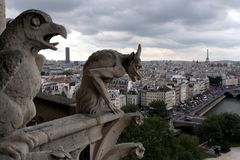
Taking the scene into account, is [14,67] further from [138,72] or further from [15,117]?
[138,72]

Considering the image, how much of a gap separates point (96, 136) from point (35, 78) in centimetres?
88

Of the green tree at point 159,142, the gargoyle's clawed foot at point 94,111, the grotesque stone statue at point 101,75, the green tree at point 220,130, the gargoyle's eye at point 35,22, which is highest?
the gargoyle's eye at point 35,22

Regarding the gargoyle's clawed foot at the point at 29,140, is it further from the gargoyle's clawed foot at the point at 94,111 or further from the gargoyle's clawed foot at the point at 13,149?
the gargoyle's clawed foot at the point at 94,111

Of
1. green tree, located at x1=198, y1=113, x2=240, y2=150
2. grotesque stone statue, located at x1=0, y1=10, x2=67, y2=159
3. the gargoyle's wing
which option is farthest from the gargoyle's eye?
green tree, located at x1=198, y1=113, x2=240, y2=150

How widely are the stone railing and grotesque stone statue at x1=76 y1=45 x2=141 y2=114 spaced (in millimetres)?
115

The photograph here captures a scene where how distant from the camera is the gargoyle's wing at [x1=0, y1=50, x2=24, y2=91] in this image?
7.11 feet

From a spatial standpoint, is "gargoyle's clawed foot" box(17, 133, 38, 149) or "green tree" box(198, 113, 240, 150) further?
"green tree" box(198, 113, 240, 150)

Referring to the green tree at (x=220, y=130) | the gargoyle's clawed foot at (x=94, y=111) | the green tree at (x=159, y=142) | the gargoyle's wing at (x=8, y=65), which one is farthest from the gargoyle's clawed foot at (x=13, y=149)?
the green tree at (x=220, y=130)

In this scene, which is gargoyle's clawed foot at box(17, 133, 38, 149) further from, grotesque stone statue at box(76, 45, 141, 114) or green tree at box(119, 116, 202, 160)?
green tree at box(119, 116, 202, 160)

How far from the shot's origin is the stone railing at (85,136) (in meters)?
2.53

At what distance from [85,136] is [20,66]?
0.90 m

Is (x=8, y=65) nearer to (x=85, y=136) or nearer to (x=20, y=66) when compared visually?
(x=20, y=66)

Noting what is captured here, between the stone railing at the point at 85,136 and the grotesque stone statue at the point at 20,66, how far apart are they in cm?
16

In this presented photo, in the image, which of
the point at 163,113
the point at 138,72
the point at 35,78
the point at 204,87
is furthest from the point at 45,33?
the point at 204,87
